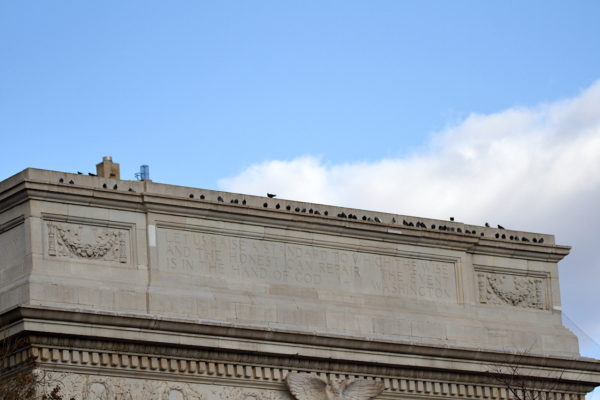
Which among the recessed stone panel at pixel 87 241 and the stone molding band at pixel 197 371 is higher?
the recessed stone panel at pixel 87 241

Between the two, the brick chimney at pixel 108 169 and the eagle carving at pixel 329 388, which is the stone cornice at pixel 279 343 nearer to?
the eagle carving at pixel 329 388

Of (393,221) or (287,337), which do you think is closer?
(287,337)

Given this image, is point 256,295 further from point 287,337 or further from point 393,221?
point 393,221

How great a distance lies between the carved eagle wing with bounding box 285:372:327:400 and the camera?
5131 cm

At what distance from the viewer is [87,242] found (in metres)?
Answer: 49.6

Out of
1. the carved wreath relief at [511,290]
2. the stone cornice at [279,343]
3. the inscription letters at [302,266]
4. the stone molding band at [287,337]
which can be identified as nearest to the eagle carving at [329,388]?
the stone cornice at [279,343]

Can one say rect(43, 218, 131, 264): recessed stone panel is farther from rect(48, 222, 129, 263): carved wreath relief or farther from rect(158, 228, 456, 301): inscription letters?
rect(158, 228, 456, 301): inscription letters

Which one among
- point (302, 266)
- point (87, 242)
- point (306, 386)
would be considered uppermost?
point (302, 266)

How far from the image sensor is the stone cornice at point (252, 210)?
49.3 meters

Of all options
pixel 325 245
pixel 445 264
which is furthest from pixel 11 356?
pixel 445 264

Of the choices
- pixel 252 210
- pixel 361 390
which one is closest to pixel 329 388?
pixel 361 390

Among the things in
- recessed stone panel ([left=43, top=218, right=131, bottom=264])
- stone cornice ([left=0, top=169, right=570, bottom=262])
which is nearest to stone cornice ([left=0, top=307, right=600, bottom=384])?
recessed stone panel ([left=43, top=218, right=131, bottom=264])

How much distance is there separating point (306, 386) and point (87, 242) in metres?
6.31

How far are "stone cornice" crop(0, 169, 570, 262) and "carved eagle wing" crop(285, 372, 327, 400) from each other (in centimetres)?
369
